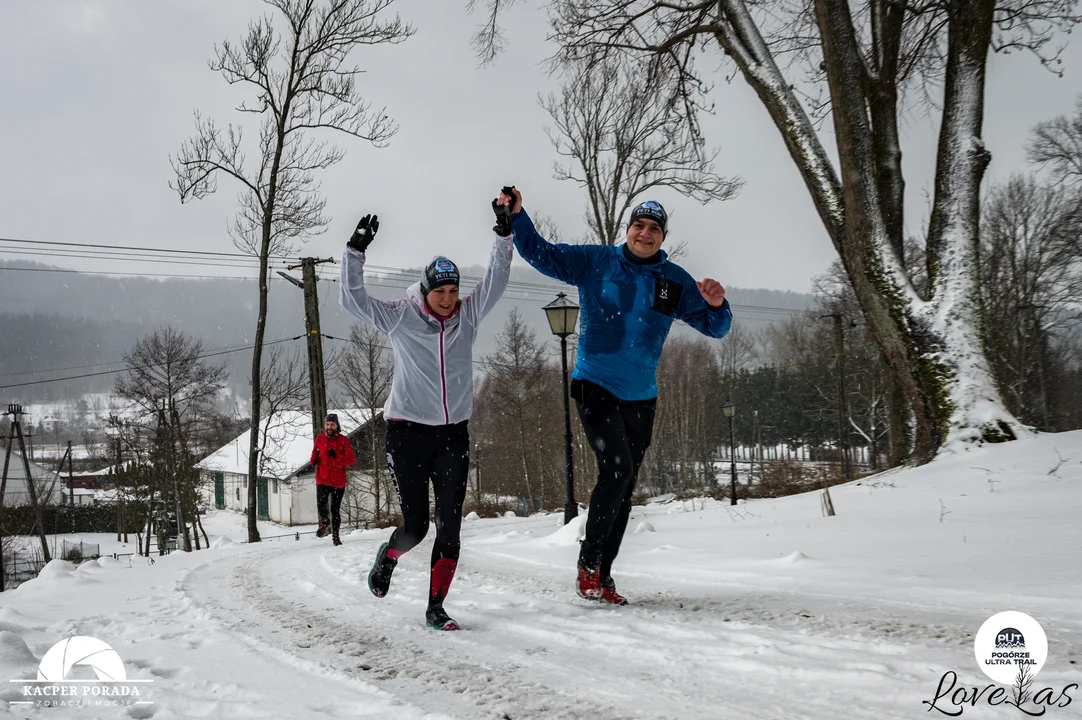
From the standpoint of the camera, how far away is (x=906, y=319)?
25.8 ft

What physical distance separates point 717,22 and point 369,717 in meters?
10.3

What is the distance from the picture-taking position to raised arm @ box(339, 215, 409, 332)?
3.81 meters

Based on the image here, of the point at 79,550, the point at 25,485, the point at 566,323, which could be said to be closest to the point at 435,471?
the point at 566,323

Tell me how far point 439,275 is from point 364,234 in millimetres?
465

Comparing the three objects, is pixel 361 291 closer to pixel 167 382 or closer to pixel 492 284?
pixel 492 284

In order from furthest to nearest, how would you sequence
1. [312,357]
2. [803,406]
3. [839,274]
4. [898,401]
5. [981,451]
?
[803,406] → [839,274] → [312,357] → [898,401] → [981,451]

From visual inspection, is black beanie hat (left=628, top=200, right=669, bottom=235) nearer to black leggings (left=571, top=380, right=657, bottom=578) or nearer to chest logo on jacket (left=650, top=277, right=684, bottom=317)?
chest logo on jacket (left=650, top=277, right=684, bottom=317)

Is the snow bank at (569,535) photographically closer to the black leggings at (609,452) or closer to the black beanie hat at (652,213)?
the black leggings at (609,452)

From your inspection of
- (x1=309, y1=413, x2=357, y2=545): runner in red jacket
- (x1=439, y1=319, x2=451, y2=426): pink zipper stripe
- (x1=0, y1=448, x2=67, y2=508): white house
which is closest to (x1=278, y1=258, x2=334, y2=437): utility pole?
(x1=309, y1=413, x2=357, y2=545): runner in red jacket

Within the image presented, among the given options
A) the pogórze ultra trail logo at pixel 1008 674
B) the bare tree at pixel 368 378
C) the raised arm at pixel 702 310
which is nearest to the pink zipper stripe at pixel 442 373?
the raised arm at pixel 702 310

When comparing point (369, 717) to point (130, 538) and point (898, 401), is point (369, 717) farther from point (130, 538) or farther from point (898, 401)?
point (130, 538)

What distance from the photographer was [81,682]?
2672 millimetres

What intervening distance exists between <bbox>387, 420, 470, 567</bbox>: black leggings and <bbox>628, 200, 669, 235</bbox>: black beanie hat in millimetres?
1534

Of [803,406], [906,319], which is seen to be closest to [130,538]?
[803,406]
